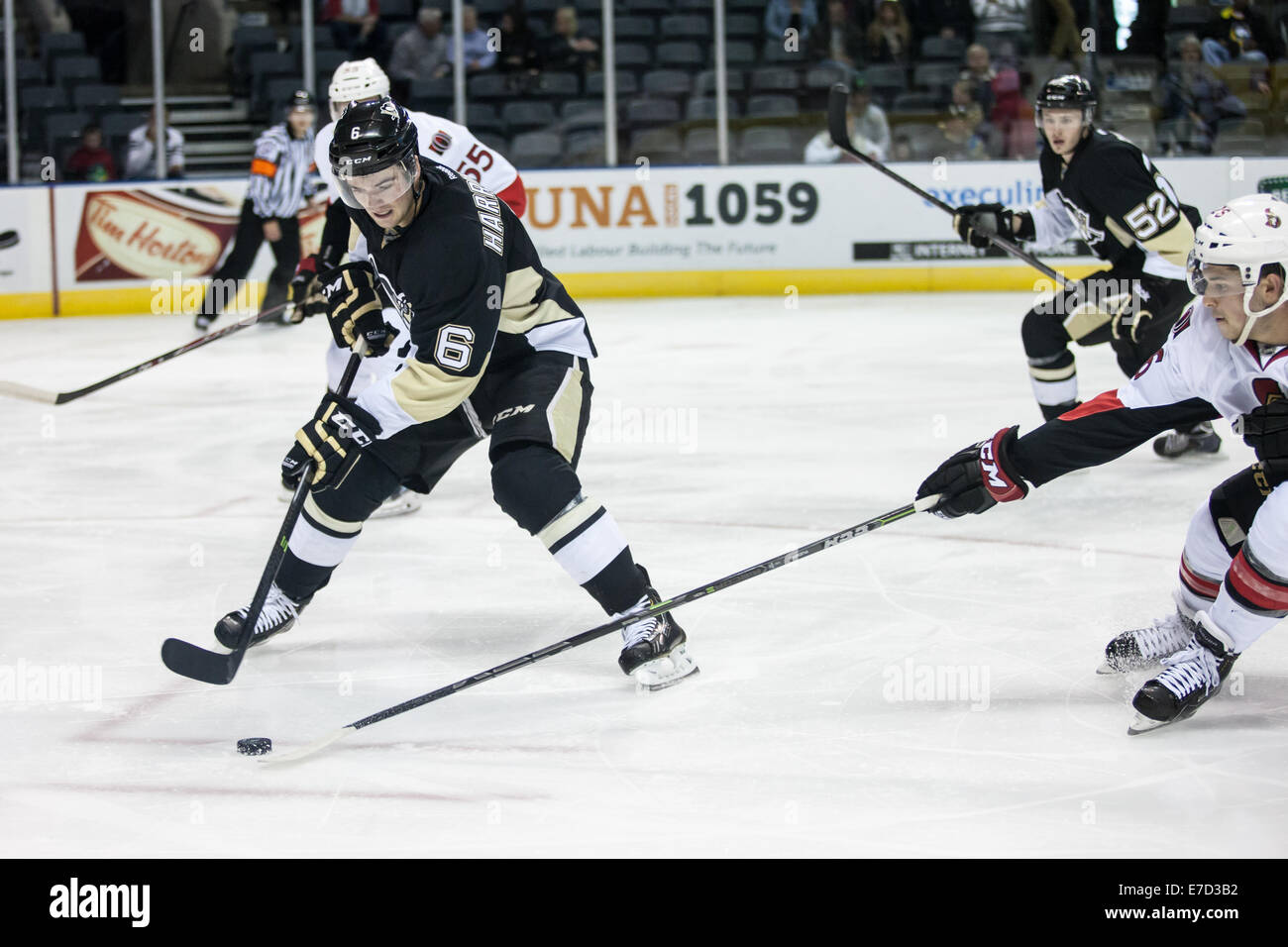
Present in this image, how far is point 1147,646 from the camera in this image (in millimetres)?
2879

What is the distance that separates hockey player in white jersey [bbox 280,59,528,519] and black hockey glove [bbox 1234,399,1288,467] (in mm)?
1877

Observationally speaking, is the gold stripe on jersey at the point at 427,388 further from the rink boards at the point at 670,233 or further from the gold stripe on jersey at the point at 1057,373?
the rink boards at the point at 670,233

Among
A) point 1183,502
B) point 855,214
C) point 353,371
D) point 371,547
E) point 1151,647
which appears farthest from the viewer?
point 855,214

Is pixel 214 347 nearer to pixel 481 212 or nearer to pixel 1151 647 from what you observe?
pixel 481 212

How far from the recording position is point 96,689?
291 cm

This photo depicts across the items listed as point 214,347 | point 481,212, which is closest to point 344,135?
point 481,212

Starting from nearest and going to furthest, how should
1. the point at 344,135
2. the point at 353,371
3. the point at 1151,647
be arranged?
the point at 344,135 < the point at 1151,647 < the point at 353,371

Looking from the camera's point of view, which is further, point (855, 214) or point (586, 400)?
point (855, 214)

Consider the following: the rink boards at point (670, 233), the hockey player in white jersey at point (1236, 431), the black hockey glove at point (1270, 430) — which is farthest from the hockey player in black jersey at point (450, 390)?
the rink boards at point (670, 233)

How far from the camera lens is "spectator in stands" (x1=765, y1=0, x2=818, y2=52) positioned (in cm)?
952

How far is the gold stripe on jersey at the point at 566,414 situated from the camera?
9.33 ft

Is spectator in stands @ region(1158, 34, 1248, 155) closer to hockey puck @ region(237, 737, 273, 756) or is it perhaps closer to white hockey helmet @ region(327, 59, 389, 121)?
white hockey helmet @ region(327, 59, 389, 121)

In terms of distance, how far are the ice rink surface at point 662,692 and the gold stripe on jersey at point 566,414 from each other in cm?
44
